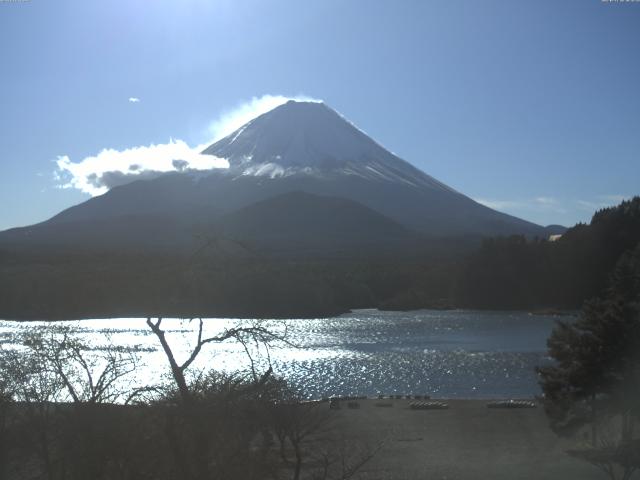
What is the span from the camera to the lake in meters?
21.7

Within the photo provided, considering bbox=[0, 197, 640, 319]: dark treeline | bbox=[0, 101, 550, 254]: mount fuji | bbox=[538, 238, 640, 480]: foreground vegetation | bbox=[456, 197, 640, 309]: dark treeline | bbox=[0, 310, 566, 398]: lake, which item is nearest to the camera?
bbox=[538, 238, 640, 480]: foreground vegetation

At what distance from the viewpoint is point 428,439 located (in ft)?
50.3

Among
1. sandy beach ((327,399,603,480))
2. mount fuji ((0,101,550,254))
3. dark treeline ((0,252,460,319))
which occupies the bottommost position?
sandy beach ((327,399,603,480))

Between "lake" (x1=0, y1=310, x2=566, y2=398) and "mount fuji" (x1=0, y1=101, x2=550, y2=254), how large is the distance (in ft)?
106

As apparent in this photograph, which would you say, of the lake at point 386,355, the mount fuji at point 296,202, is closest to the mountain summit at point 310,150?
the mount fuji at point 296,202

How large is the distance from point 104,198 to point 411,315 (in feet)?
211

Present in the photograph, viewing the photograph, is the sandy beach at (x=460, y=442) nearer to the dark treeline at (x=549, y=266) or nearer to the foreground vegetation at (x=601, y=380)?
the foreground vegetation at (x=601, y=380)

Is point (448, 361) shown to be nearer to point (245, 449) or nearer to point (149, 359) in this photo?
point (149, 359)

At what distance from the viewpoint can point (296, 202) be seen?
96.9m

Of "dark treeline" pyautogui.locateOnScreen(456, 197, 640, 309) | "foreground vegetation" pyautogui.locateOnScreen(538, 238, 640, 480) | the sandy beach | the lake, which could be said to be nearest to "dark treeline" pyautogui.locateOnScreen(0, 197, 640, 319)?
"dark treeline" pyautogui.locateOnScreen(456, 197, 640, 309)

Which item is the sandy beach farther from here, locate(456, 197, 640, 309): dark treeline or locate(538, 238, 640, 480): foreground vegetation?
locate(456, 197, 640, 309): dark treeline

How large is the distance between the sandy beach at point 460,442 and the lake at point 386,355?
2.40m

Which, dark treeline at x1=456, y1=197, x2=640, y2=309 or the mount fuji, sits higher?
the mount fuji

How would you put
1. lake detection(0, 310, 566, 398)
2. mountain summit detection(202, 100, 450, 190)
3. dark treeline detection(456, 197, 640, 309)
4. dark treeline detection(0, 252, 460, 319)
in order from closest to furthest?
dark treeline detection(0, 252, 460, 319), lake detection(0, 310, 566, 398), dark treeline detection(456, 197, 640, 309), mountain summit detection(202, 100, 450, 190)
